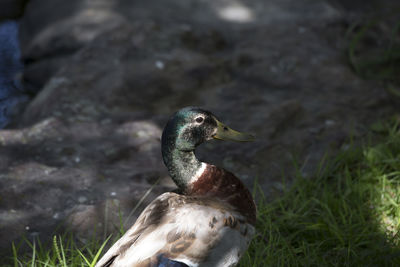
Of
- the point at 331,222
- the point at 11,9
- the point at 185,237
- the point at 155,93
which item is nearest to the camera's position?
the point at 185,237

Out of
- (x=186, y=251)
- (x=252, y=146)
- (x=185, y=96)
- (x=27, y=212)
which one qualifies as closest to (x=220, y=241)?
(x=186, y=251)

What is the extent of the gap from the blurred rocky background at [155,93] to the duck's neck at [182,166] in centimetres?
49

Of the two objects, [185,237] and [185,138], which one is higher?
[185,138]

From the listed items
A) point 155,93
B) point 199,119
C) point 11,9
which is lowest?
point 11,9

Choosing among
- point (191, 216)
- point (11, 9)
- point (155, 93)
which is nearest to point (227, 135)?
point (191, 216)

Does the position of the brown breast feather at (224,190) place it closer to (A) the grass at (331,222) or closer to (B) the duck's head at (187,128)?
(B) the duck's head at (187,128)

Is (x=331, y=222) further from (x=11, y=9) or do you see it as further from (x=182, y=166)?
(x=11, y=9)

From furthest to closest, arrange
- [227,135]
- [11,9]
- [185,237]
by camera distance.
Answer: [11,9], [227,135], [185,237]

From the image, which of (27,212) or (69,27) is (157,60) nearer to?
(69,27)

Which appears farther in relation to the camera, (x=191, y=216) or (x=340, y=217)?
(x=340, y=217)

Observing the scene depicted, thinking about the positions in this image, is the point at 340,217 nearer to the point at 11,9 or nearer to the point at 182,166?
the point at 182,166

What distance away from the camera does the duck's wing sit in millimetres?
1988

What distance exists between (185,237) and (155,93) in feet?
6.59

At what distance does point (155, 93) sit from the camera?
390 cm
